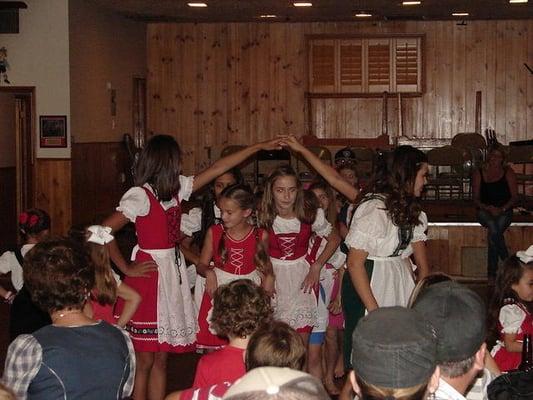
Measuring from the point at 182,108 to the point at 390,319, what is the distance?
14.4 meters

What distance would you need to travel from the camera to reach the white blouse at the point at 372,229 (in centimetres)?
441

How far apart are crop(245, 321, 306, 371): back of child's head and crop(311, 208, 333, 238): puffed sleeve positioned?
2783mm

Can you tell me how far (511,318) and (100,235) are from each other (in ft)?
6.06

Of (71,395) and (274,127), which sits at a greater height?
(274,127)

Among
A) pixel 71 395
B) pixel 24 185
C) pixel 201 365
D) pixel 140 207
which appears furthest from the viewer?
pixel 24 185

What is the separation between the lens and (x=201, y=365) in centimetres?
339

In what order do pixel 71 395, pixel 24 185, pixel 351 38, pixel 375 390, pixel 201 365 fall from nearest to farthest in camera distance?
pixel 375 390
pixel 71 395
pixel 201 365
pixel 24 185
pixel 351 38

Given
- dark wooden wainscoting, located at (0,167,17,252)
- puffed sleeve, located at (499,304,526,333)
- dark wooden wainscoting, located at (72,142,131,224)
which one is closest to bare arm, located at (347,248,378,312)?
puffed sleeve, located at (499,304,526,333)

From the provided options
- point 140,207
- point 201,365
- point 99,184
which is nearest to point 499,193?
point 99,184

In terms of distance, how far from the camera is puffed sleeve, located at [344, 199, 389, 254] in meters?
4.41

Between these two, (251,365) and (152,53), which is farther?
(152,53)

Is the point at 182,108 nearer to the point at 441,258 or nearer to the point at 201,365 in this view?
the point at 441,258

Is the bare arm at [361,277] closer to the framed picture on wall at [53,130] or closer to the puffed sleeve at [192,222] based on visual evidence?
the puffed sleeve at [192,222]

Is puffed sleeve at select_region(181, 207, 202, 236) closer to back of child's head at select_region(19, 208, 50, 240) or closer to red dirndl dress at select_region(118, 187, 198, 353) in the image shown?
red dirndl dress at select_region(118, 187, 198, 353)
